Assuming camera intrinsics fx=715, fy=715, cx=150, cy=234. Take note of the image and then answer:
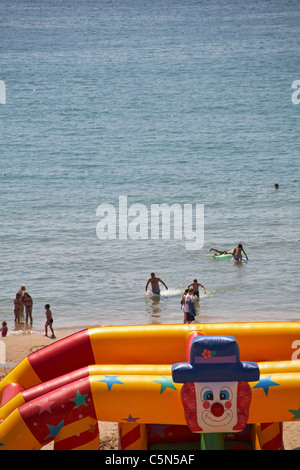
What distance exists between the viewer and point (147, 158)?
146 feet

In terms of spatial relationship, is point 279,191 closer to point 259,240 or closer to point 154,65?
point 259,240

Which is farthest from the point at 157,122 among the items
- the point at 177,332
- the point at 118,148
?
the point at 177,332

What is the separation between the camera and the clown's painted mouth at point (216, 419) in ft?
25.6

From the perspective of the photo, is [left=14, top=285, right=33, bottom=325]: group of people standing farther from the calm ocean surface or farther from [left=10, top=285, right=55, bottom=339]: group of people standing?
the calm ocean surface

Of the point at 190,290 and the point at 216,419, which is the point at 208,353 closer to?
the point at 216,419

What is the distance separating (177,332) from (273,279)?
13.1 m

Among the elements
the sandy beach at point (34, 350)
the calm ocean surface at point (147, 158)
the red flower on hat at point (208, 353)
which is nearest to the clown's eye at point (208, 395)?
the red flower on hat at point (208, 353)

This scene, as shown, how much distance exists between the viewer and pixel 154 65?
81000mm

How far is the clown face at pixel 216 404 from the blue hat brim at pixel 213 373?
0.26 feet

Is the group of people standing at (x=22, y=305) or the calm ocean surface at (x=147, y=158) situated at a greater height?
the calm ocean surface at (x=147, y=158)

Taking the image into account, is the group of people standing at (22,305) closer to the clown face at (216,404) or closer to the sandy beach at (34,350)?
the sandy beach at (34,350)

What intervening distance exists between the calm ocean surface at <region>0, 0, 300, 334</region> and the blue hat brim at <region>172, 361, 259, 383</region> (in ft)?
34.6

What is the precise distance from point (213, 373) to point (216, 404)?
360mm

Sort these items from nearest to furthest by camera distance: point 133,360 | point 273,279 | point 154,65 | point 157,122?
point 133,360, point 273,279, point 157,122, point 154,65
